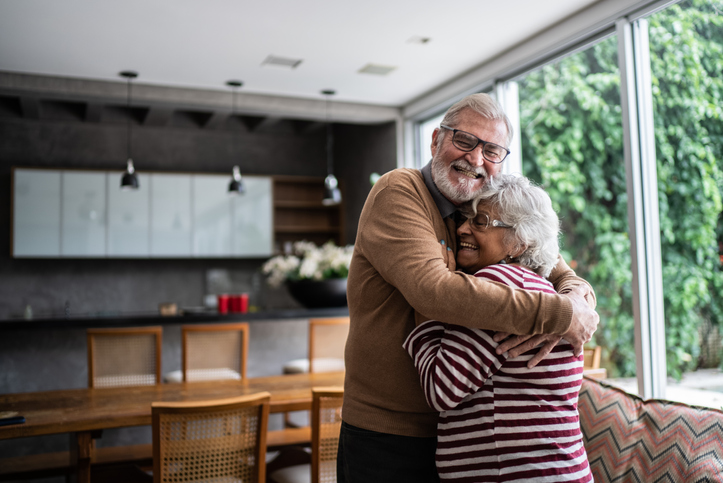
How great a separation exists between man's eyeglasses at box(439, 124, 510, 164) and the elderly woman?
0.33 m

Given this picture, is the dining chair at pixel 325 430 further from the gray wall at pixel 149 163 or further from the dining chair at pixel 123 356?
the gray wall at pixel 149 163

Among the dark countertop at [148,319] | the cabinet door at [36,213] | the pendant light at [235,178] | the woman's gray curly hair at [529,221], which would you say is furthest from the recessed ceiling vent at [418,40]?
the cabinet door at [36,213]

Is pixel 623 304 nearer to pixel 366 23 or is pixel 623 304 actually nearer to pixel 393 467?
pixel 366 23

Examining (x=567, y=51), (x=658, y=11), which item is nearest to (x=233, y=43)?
(x=567, y=51)

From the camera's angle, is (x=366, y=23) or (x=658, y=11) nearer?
(x=658, y=11)

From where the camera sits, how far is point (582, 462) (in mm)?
1251

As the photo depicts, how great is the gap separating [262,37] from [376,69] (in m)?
1.11

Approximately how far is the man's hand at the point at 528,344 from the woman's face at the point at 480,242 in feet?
0.80

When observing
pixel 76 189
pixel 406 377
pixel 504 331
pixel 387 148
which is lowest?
pixel 406 377

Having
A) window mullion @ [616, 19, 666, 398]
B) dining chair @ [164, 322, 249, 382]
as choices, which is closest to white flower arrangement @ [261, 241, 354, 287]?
dining chair @ [164, 322, 249, 382]

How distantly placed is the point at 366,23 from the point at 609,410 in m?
2.77

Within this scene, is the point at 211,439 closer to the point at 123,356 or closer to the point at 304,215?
the point at 123,356

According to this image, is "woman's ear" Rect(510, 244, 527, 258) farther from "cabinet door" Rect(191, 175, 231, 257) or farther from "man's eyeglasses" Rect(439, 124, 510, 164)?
"cabinet door" Rect(191, 175, 231, 257)

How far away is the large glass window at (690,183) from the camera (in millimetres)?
2904
